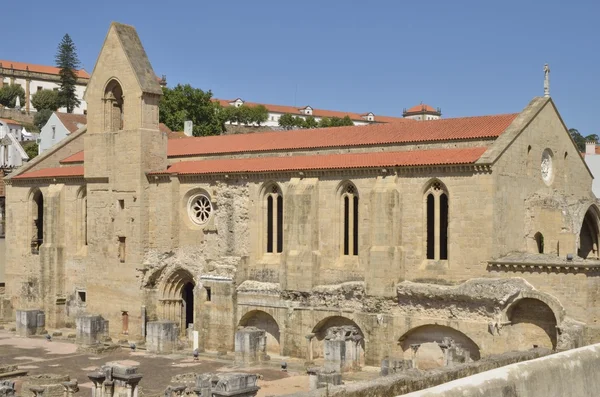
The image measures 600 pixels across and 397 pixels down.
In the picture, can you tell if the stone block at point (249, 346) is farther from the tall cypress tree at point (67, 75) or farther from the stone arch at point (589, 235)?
the tall cypress tree at point (67, 75)

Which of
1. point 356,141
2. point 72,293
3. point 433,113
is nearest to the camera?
point 356,141

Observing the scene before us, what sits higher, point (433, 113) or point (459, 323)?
point (433, 113)

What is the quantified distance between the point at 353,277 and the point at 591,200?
11686mm

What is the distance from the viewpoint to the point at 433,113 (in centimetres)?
13912

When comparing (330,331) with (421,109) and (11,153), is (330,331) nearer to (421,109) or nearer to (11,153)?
(11,153)

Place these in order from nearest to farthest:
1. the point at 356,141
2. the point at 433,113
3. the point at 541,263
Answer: the point at 541,263
the point at 356,141
the point at 433,113

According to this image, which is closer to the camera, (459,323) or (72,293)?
(459,323)

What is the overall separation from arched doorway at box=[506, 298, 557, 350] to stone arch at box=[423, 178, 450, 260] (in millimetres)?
3593

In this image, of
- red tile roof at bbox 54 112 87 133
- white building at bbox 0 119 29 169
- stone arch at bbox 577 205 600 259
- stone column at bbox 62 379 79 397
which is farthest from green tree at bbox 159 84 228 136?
stone column at bbox 62 379 79 397

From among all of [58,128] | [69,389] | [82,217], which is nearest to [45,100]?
[58,128]

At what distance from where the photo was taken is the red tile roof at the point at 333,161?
32.8m

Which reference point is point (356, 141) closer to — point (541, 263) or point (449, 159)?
point (449, 159)

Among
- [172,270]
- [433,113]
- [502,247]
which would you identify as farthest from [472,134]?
[433,113]

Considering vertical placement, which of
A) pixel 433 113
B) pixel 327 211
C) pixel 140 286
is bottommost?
pixel 140 286
